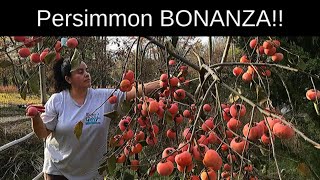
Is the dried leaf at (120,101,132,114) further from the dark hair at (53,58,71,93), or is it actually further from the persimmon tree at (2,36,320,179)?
the dark hair at (53,58,71,93)

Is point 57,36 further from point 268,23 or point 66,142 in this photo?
point 66,142

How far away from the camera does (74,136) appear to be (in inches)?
85.5

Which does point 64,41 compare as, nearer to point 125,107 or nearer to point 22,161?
point 125,107

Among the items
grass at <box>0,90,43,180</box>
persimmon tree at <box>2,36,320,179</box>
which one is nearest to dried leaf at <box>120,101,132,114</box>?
persimmon tree at <box>2,36,320,179</box>

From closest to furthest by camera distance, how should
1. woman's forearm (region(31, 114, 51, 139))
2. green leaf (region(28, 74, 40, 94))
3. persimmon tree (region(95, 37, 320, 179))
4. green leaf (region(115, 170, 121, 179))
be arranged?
persimmon tree (region(95, 37, 320, 179)) → green leaf (region(28, 74, 40, 94)) → green leaf (region(115, 170, 121, 179)) → woman's forearm (region(31, 114, 51, 139))

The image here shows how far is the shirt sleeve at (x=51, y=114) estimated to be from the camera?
2186 millimetres

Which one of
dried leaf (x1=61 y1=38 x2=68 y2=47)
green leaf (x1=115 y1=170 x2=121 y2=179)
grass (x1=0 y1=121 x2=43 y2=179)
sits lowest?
grass (x1=0 y1=121 x2=43 y2=179)

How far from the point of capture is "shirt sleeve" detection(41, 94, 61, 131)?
7.17ft

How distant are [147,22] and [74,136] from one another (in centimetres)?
111

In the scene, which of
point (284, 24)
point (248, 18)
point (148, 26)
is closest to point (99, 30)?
point (148, 26)

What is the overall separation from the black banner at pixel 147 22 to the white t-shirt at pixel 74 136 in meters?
0.90

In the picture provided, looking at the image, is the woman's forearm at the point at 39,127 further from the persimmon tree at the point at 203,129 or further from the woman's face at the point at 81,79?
the persimmon tree at the point at 203,129

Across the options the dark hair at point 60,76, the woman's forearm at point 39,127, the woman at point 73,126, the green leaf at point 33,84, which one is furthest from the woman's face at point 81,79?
the green leaf at point 33,84

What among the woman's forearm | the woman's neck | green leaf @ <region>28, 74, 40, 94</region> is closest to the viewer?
green leaf @ <region>28, 74, 40, 94</region>
